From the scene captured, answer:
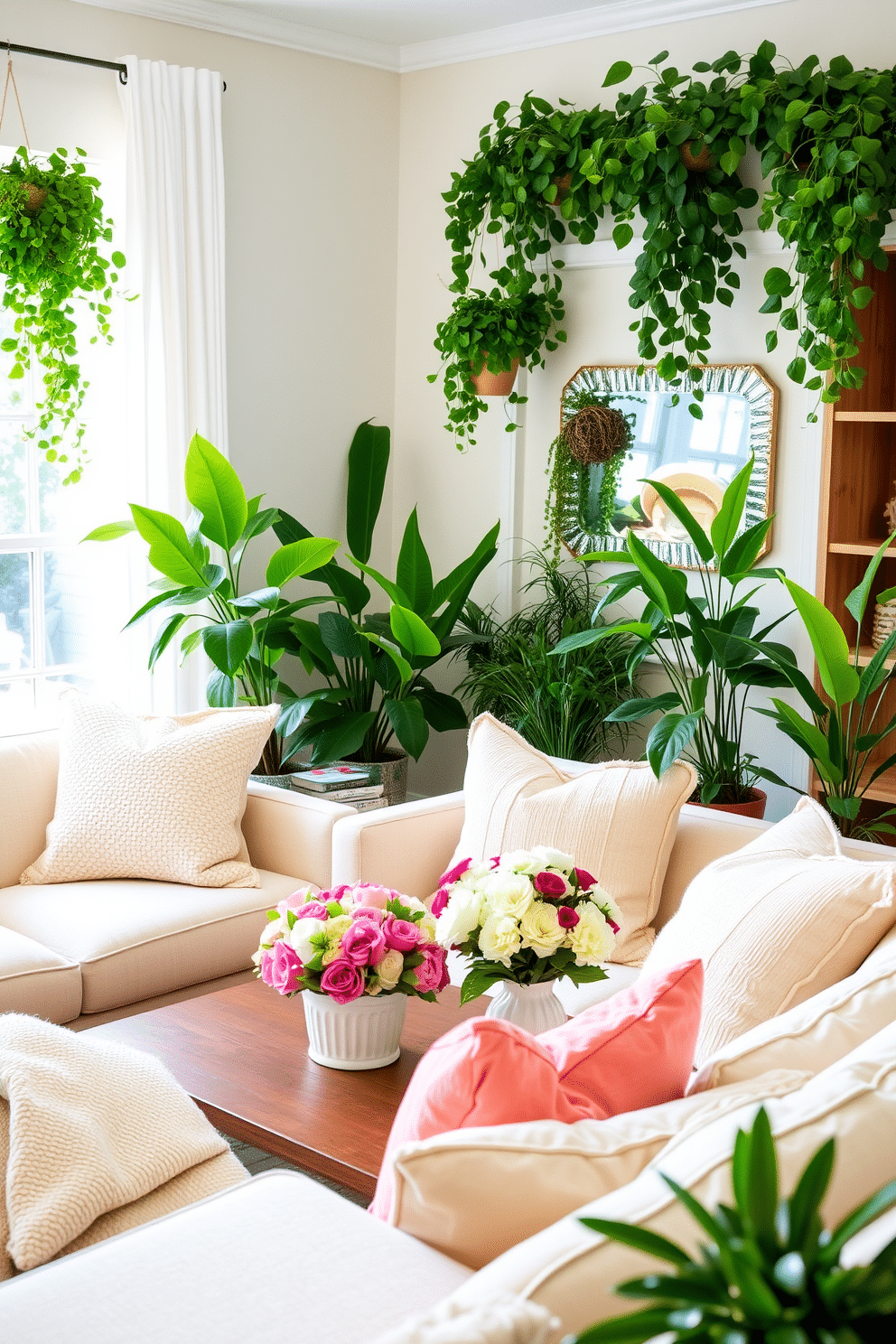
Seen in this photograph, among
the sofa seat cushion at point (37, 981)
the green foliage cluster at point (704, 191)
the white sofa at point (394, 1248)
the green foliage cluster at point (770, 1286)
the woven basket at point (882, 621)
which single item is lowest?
the sofa seat cushion at point (37, 981)

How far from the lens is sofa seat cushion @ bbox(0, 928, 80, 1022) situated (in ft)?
8.64

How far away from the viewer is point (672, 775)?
110 inches

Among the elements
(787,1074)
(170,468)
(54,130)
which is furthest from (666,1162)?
(54,130)

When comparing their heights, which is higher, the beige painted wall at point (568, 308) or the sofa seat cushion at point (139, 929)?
the beige painted wall at point (568, 308)

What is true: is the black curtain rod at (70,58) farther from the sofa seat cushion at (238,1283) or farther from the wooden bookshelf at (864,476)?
the sofa seat cushion at (238,1283)

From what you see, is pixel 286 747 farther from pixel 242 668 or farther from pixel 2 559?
pixel 2 559

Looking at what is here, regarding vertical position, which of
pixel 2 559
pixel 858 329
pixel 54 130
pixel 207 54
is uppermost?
pixel 207 54

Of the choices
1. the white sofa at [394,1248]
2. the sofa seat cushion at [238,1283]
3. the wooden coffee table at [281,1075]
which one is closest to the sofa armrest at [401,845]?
the wooden coffee table at [281,1075]

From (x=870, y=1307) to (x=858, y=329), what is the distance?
3312 mm

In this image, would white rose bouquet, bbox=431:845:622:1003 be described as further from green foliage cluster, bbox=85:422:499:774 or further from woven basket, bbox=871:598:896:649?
woven basket, bbox=871:598:896:649

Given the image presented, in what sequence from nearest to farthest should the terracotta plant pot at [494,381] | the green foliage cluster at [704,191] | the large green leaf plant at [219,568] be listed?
1. the green foliage cluster at [704,191]
2. the large green leaf plant at [219,568]
3. the terracotta plant pot at [494,381]

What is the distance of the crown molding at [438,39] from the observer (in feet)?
13.1

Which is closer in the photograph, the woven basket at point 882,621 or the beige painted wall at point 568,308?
the woven basket at point 882,621

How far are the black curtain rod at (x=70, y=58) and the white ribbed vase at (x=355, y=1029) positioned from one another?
9.74 ft
